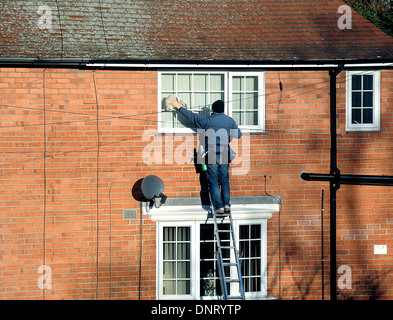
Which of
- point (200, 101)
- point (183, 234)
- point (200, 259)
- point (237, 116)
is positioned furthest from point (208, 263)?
point (200, 101)

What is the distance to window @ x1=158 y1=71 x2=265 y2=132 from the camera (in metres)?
10.2

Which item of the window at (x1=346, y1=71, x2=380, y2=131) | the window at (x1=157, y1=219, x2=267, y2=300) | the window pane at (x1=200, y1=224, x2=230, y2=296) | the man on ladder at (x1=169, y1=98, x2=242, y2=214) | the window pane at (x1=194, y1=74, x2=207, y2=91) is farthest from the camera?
the window at (x1=346, y1=71, x2=380, y2=131)

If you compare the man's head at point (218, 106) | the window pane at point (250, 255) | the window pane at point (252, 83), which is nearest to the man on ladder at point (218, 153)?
the man's head at point (218, 106)

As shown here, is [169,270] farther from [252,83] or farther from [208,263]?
[252,83]

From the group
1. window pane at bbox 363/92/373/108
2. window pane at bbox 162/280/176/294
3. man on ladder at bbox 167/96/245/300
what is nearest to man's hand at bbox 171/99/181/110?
man on ladder at bbox 167/96/245/300

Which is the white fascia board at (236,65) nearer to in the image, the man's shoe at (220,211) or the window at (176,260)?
the man's shoe at (220,211)

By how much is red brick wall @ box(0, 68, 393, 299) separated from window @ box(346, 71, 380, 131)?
166mm

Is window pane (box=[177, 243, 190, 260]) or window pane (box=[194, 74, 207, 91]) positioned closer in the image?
window pane (box=[177, 243, 190, 260])

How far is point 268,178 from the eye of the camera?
10266 mm

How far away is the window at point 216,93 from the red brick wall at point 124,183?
26cm

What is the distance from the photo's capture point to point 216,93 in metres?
10.4

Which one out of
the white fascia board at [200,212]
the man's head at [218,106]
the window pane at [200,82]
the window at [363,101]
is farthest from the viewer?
the window at [363,101]

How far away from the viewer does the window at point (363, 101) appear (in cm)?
1043

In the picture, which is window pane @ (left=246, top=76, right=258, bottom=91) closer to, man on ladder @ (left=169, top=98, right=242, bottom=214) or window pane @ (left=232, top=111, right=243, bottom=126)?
window pane @ (left=232, top=111, right=243, bottom=126)
